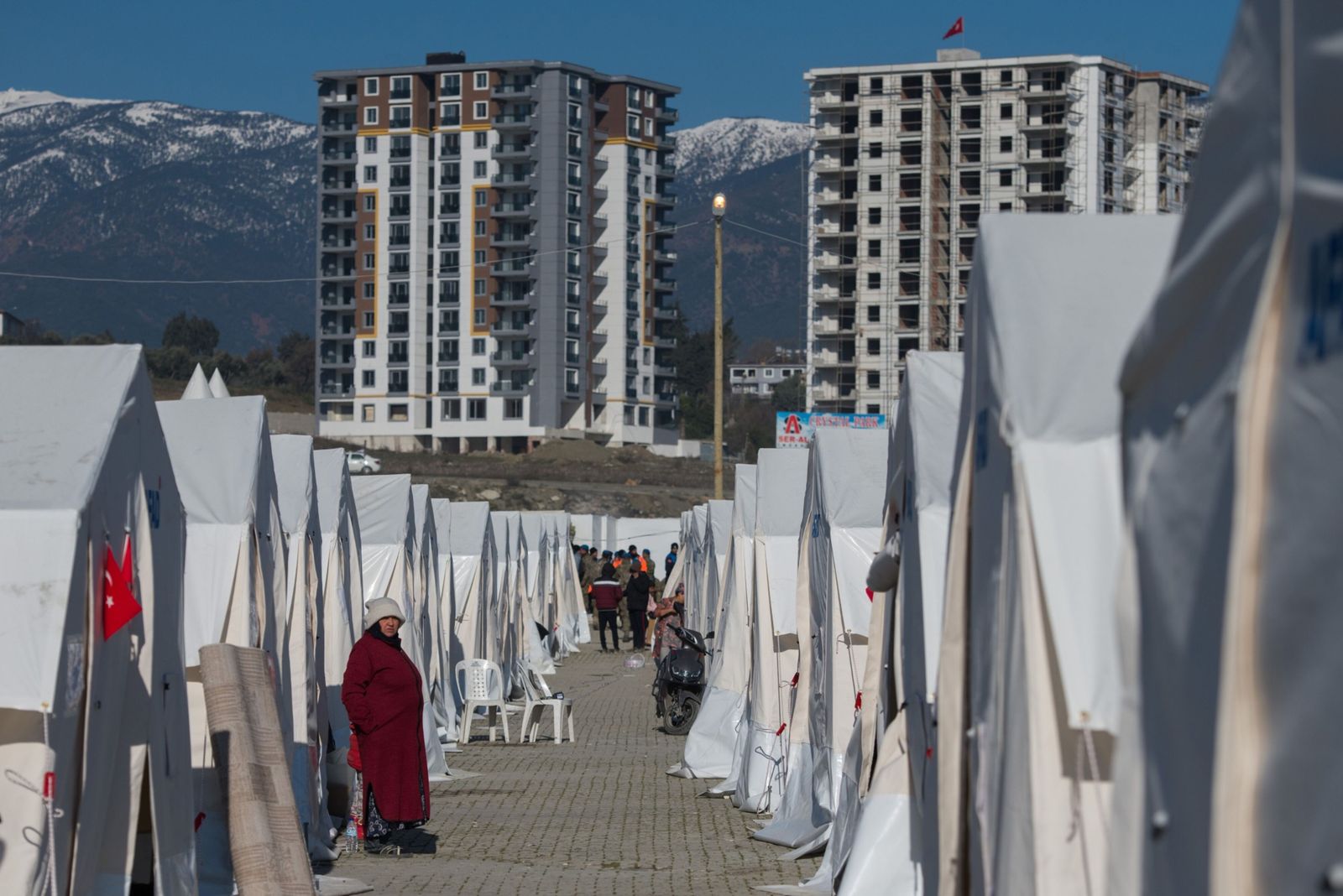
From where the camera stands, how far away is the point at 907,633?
832 centimetres

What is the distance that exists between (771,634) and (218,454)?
18.6 ft

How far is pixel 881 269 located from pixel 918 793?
100446 mm

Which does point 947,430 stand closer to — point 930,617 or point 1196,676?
point 930,617

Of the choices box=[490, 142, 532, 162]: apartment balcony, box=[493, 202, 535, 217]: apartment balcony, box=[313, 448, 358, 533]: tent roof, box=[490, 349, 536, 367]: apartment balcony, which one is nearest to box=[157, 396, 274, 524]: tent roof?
box=[313, 448, 358, 533]: tent roof

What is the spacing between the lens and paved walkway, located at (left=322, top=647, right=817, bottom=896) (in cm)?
1114

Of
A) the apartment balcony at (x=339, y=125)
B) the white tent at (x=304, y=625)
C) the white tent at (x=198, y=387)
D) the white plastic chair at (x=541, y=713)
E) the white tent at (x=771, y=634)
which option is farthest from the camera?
the apartment balcony at (x=339, y=125)

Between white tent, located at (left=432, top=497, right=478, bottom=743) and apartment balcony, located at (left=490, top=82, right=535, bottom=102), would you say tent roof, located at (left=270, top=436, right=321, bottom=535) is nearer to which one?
white tent, located at (left=432, top=497, right=478, bottom=743)

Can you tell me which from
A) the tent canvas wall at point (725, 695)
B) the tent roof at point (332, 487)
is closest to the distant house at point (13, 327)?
the tent roof at point (332, 487)

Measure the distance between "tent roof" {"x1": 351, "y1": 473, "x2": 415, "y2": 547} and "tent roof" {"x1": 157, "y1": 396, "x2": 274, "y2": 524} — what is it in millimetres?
7574

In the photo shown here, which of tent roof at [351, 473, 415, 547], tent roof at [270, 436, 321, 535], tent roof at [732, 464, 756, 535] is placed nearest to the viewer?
tent roof at [270, 436, 321, 535]

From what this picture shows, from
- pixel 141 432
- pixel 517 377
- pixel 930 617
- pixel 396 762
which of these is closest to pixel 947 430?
pixel 930 617

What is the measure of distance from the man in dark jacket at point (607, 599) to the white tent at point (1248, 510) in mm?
32245

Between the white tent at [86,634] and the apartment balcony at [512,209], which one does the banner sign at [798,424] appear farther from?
the apartment balcony at [512,209]

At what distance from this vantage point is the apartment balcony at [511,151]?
106 metres
